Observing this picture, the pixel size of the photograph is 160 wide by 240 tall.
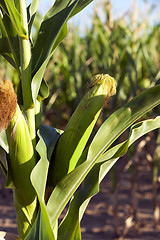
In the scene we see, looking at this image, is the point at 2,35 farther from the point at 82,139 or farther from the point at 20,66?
the point at 82,139

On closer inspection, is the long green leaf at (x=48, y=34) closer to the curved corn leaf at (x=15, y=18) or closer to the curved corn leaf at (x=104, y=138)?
the curved corn leaf at (x=15, y=18)

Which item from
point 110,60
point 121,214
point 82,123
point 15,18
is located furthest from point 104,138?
point 121,214

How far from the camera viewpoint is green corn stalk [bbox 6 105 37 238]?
58cm

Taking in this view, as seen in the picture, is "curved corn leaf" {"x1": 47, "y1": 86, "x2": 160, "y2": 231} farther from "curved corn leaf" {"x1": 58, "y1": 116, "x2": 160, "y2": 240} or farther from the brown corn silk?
the brown corn silk

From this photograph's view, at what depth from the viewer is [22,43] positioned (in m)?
0.60

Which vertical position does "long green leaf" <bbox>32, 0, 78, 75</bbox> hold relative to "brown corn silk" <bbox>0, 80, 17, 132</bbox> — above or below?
above

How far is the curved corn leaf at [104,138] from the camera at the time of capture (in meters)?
0.59

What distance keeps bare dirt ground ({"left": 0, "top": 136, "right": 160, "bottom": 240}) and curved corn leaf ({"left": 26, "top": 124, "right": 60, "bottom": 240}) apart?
0.93m

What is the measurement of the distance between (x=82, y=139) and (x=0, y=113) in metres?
0.16

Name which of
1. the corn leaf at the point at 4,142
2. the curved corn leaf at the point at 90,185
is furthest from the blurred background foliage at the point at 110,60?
the corn leaf at the point at 4,142

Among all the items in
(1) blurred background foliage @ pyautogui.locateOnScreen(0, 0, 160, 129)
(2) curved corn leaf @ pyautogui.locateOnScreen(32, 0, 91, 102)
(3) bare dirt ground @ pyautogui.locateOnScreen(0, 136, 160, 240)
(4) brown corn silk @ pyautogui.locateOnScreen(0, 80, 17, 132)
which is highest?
(2) curved corn leaf @ pyautogui.locateOnScreen(32, 0, 91, 102)

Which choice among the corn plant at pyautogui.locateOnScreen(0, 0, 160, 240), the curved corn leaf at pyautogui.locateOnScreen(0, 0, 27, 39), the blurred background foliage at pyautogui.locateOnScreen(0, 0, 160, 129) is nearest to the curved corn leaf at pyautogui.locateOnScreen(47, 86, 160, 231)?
the corn plant at pyautogui.locateOnScreen(0, 0, 160, 240)

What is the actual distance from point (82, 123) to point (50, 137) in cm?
7

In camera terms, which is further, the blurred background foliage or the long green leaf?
the blurred background foliage
